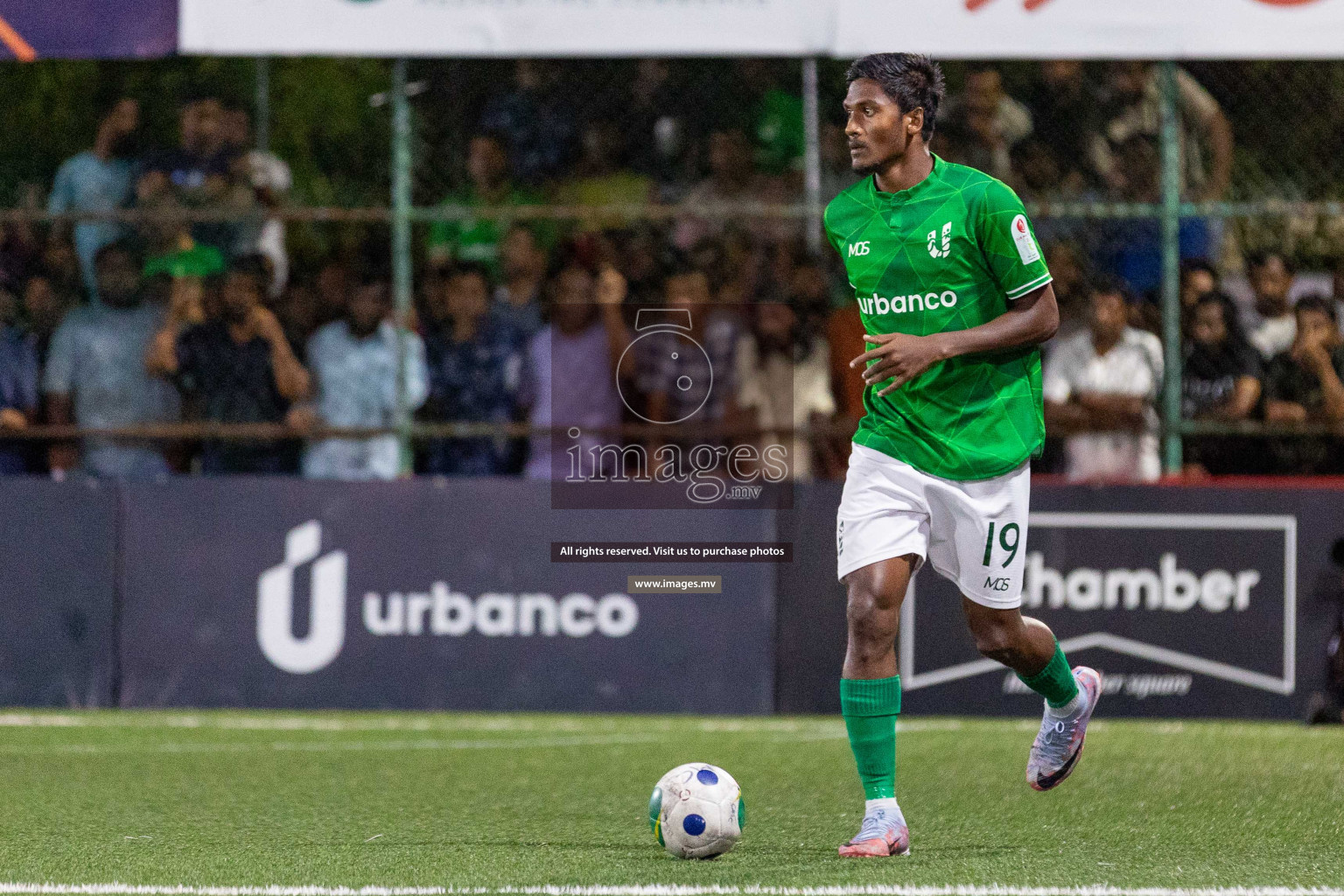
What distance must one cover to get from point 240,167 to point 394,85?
3.15 feet

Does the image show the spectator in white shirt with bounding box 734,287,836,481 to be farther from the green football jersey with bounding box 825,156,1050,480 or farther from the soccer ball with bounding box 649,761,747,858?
the soccer ball with bounding box 649,761,747,858

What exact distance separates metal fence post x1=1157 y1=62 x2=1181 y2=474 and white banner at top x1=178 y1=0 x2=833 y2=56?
5.63 feet

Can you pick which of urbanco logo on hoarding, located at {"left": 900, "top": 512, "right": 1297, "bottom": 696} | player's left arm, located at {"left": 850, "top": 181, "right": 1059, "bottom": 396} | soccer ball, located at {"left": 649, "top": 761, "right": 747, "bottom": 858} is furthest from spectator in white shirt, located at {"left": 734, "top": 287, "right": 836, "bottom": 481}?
soccer ball, located at {"left": 649, "top": 761, "right": 747, "bottom": 858}

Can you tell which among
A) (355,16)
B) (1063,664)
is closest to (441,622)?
(355,16)

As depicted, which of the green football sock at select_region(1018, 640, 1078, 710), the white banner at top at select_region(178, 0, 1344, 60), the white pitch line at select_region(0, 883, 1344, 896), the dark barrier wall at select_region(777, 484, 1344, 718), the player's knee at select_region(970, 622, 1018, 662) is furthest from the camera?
the dark barrier wall at select_region(777, 484, 1344, 718)

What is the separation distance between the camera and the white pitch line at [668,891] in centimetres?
432

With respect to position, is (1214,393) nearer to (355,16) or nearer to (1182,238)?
(1182,238)

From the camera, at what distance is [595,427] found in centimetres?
897

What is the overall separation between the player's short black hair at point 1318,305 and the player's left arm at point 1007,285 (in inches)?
172

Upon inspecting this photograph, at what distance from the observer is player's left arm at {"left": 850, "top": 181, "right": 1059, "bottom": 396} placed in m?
5.05

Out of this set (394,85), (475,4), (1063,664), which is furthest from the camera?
(394,85)

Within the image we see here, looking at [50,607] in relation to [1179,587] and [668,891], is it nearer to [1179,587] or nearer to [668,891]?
[1179,587]

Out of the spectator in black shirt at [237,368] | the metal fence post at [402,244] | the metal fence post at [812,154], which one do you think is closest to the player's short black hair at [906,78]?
the metal fence post at [812,154]

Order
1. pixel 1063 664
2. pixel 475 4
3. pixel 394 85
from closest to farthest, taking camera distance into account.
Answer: pixel 1063 664 < pixel 475 4 < pixel 394 85
